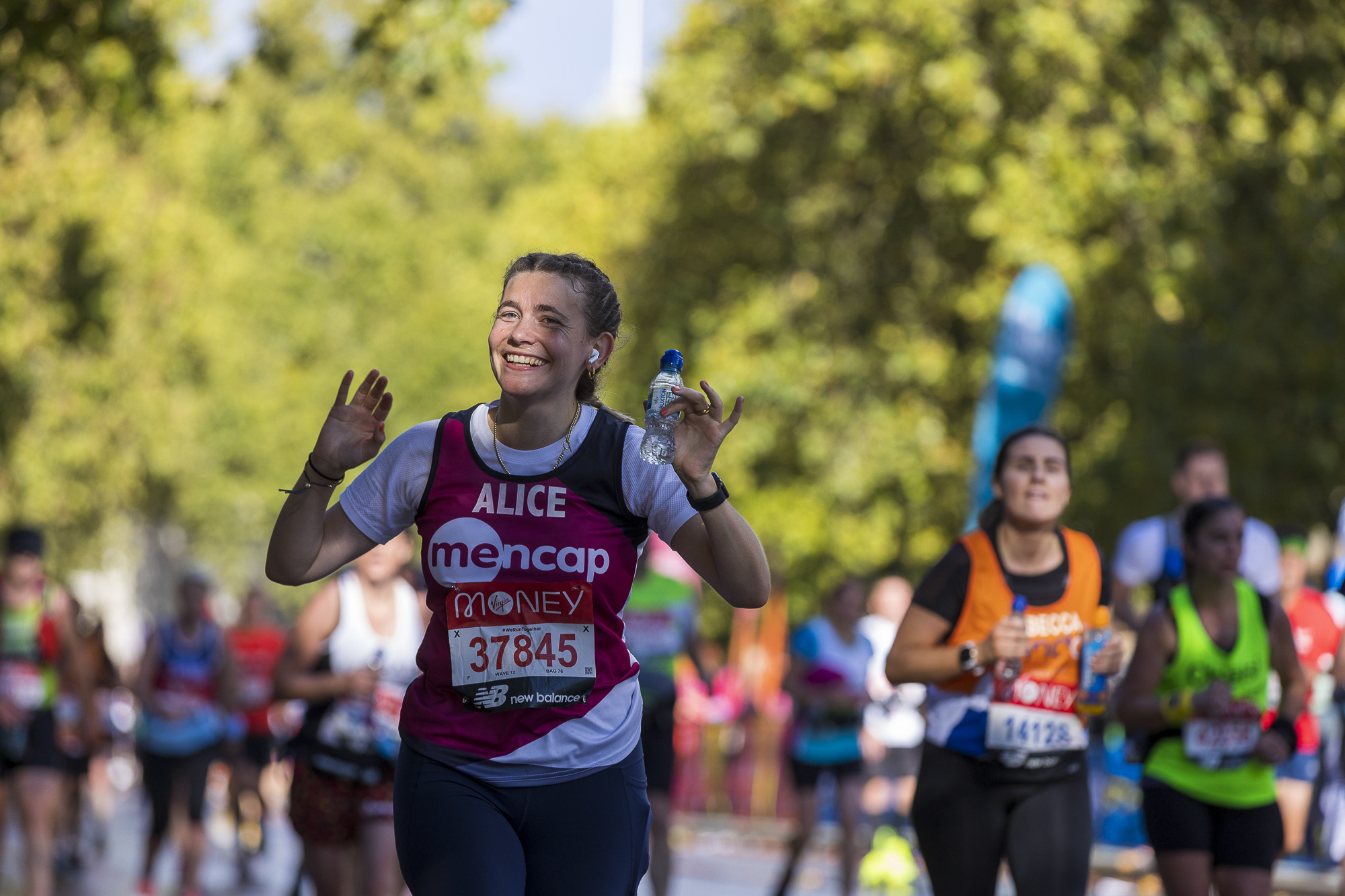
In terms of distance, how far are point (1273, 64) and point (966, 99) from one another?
4.02m

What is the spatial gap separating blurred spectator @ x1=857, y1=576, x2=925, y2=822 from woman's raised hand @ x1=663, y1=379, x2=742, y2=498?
1032 centimetres

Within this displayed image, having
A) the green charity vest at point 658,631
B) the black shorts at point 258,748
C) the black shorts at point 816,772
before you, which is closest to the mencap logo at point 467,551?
the green charity vest at point 658,631

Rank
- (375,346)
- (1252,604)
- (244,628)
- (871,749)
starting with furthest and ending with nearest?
1. (375,346)
2. (244,628)
3. (871,749)
4. (1252,604)

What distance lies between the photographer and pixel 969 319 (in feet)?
73.1

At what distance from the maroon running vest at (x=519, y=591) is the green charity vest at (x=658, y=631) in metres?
6.31

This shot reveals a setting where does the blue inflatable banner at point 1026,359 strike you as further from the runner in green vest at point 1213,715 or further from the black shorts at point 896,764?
the runner in green vest at point 1213,715

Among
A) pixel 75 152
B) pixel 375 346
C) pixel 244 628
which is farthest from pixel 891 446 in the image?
pixel 375 346

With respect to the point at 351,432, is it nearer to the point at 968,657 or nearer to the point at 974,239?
the point at 968,657

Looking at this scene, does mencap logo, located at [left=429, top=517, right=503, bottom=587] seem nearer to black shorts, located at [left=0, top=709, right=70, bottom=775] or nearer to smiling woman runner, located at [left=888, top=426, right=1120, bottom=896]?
smiling woman runner, located at [left=888, top=426, right=1120, bottom=896]

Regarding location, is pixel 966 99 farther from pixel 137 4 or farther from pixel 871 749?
pixel 137 4

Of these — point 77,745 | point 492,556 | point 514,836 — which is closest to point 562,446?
point 492,556

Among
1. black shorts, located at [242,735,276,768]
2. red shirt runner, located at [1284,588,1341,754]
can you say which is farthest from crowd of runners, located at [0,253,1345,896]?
black shorts, located at [242,735,276,768]

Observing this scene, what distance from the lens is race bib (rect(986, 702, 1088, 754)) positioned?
5.64 meters

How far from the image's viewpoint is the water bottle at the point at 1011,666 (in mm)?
5562
